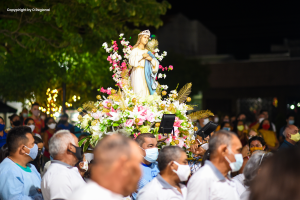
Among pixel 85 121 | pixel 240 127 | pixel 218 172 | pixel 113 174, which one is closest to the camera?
pixel 113 174

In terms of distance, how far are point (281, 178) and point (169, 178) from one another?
1871 millimetres

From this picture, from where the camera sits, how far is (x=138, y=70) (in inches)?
251

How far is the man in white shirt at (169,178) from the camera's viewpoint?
3.51 meters

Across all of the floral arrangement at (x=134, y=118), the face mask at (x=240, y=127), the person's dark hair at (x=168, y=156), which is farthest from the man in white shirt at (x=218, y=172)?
the face mask at (x=240, y=127)

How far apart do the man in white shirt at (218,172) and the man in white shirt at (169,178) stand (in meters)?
0.28

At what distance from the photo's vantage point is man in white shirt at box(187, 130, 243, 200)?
3.23m

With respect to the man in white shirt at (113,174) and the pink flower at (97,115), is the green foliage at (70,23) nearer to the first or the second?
the pink flower at (97,115)

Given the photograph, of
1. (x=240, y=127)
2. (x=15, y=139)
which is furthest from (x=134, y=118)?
(x=240, y=127)

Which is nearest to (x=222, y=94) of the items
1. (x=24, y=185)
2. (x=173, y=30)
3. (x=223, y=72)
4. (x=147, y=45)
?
(x=223, y=72)

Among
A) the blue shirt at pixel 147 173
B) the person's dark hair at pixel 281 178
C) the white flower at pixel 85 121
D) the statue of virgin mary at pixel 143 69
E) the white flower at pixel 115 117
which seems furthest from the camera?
the statue of virgin mary at pixel 143 69

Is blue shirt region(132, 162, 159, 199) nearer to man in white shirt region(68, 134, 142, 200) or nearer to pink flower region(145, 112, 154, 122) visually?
pink flower region(145, 112, 154, 122)

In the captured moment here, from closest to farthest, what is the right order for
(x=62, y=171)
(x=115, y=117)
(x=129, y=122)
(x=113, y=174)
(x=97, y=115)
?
(x=113, y=174), (x=62, y=171), (x=129, y=122), (x=115, y=117), (x=97, y=115)

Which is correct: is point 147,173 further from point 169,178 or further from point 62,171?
point 62,171

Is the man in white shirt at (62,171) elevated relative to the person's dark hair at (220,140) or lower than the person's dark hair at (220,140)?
lower
